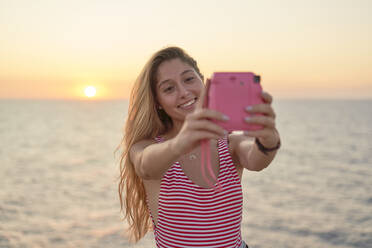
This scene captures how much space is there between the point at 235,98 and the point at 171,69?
116 cm

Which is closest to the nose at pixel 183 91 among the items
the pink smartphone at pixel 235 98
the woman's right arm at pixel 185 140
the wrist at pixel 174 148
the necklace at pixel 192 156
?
the necklace at pixel 192 156

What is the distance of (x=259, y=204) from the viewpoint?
937 cm

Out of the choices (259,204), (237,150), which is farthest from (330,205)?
(237,150)

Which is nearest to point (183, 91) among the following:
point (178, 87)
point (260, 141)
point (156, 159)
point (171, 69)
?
point (178, 87)

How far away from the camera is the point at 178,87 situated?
2643 mm

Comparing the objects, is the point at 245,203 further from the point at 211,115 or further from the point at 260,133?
the point at 211,115

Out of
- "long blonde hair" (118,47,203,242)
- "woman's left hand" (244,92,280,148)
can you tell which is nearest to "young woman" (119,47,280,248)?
"long blonde hair" (118,47,203,242)

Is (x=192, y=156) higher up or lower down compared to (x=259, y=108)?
lower down

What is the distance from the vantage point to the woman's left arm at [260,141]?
1.60 metres

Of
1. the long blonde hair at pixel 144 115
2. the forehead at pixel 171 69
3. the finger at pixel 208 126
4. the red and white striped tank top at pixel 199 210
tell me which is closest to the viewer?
the finger at pixel 208 126

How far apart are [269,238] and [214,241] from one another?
539cm

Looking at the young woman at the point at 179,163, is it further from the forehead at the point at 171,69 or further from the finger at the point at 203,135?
the finger at the point at 203,135

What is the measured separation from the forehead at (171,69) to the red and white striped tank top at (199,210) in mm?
646

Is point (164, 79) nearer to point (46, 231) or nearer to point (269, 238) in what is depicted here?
point (269, 238)
